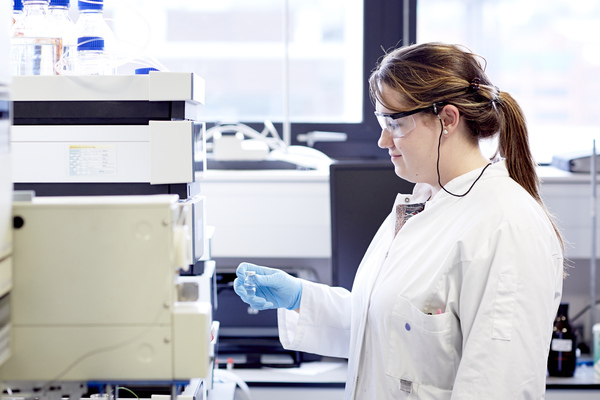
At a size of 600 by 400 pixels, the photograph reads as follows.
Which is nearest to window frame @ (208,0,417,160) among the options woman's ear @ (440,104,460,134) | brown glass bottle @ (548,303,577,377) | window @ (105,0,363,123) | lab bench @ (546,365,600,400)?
window @ (105,0,363,123)

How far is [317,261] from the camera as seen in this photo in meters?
2.24

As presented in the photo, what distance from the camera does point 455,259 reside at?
1184 millimetres

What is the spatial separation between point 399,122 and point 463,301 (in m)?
0.38

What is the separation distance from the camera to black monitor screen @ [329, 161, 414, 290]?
5.84ft

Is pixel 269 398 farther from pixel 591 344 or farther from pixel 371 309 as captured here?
pixel 591 344

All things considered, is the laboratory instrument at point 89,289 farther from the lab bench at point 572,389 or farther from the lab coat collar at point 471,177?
the lab bench at point 572,389

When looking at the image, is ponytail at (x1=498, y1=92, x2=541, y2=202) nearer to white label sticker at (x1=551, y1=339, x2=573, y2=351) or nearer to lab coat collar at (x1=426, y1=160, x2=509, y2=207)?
lab coat collar at (x1=426, y1=160, x2=509, y2=207)

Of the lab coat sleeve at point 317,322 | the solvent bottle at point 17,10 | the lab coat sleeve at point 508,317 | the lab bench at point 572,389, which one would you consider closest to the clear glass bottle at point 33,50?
the solvent bottle at point 17,10

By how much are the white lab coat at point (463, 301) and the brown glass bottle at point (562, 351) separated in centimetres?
61

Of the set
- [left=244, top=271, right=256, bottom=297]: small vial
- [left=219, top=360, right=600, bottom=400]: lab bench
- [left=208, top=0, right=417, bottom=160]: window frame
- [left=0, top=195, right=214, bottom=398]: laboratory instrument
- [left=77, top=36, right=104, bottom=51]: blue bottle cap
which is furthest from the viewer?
[left=208, top=0, right=417, bottom=160]: window frame

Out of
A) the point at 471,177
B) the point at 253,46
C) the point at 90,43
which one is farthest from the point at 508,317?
the point at 253,46

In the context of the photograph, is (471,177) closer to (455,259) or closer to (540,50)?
(455,259)

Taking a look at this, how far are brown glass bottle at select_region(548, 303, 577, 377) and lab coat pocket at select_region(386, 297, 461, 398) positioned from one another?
0.71m

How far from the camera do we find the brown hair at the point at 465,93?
125cm
